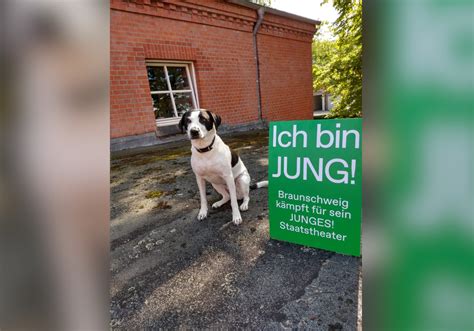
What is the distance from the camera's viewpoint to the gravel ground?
4.52ft

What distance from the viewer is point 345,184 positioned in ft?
5.82

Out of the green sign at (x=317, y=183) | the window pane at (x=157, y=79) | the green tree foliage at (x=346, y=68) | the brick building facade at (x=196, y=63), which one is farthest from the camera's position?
the window pane at (x=157, y=79)

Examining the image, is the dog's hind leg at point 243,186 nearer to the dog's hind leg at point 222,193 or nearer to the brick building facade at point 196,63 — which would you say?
the dog's hind leg at point 222,193

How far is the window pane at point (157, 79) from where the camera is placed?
21.6ft

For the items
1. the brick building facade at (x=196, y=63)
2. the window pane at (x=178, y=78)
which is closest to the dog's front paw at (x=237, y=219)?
the brick building facade at (x=196, y=63)

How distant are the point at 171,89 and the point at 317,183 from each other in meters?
5.94

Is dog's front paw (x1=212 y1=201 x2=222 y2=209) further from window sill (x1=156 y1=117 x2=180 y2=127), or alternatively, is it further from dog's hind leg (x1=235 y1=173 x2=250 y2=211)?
window sill (x1=156 y1=117 x2=180 y2=127)

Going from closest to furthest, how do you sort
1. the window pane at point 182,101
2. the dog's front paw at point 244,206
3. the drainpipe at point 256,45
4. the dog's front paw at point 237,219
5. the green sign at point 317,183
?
the green sign at point 317,183, the dog's front paw at point 237,219, the dog's front paw at point 244,206, the window pane at point 182,101, the drainpipe at point 256,45

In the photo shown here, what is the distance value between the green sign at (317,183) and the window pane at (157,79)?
5.40 meters

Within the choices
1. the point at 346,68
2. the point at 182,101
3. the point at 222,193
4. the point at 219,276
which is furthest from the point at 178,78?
the point at 219,276

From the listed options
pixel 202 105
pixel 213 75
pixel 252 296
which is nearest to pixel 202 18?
pixel 213 75

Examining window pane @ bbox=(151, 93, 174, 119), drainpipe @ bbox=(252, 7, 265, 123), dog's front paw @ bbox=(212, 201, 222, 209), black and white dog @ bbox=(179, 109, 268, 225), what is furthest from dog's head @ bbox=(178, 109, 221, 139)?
drainpipe @ bbox=(252, 7, 265, 123)
